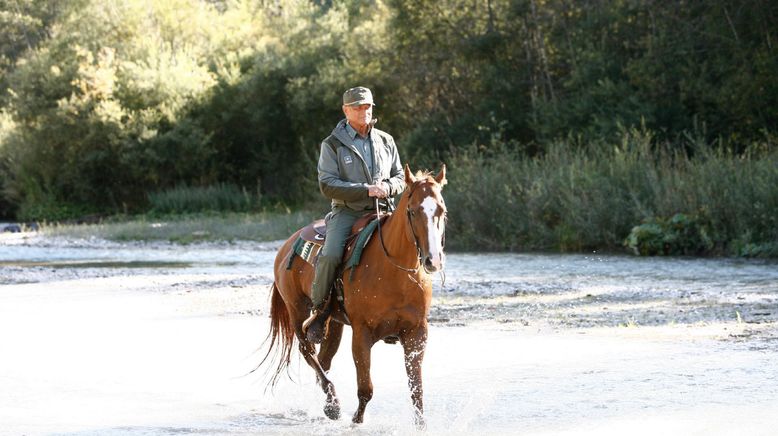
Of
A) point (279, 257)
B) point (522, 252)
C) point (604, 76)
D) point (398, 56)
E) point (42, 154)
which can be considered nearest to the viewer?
point (279, 257)

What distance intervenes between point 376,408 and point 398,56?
29.3 m

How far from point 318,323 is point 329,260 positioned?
61 cm

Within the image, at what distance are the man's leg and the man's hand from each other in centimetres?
37

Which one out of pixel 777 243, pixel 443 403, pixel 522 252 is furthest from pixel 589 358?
pixel 522 252

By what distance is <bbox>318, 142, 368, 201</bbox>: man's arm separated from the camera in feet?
26.7

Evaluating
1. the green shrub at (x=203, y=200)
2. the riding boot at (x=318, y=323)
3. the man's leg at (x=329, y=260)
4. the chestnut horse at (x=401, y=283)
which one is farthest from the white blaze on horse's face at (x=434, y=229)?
the green shrub at (x=203, y=200)

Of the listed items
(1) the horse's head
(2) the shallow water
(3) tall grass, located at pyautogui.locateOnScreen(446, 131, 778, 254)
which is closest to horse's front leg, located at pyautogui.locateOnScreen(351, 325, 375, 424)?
(2) the shallow water

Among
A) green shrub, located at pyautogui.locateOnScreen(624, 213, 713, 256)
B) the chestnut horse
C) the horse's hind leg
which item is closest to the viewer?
the chestnut horse

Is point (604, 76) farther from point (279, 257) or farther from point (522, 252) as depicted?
point (279, 257)

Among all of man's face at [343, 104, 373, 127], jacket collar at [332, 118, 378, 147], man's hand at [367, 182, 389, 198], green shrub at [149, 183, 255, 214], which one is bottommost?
green shrub at [149, 183, 255, 214]

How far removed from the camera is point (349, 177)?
327 inches

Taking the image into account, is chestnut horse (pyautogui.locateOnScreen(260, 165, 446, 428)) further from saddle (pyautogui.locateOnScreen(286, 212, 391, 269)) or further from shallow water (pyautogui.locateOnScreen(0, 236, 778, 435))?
shallow water (pyautogui.locateOnScreen(0, 236, 778, 435))

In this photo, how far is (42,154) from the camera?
47.2 metres

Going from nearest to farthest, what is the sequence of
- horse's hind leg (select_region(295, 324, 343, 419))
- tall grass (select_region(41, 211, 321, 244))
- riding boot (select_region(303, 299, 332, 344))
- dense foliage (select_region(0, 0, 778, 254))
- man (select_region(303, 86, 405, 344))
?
1. man (select_region(303, 86, 405, 344))
2. riding boot (select_region(303, 299, 332, 344))
3. horse's hind leg (select_region(295, 324, 343, 419))
4. dense foliage (select_region(0, 0, 778, 254))
5. tall grass (select_region(41, 211, 321, 244))
